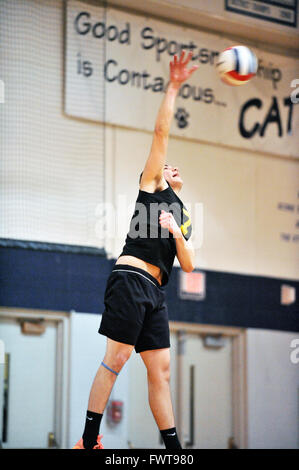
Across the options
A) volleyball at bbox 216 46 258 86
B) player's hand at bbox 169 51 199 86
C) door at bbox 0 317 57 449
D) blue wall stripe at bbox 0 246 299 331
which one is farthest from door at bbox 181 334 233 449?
player's hand at bbox 169 51 199 86

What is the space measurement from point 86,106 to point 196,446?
4879mm

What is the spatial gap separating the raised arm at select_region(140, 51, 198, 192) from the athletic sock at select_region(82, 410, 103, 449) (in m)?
1.82

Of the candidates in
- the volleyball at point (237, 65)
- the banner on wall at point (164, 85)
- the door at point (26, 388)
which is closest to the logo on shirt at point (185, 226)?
the volleyball at point (237, 65)

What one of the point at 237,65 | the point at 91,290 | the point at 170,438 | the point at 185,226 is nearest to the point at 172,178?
the point at 185,226

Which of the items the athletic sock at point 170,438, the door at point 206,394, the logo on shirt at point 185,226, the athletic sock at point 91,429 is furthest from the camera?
the door at point 206,394

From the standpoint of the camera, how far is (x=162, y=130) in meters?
6.38

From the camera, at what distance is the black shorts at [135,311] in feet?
20.5

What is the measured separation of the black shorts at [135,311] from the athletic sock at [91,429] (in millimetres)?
597

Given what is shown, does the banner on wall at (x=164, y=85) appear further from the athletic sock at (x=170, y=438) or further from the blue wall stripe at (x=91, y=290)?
the athletic sock at (x=170, y=438)

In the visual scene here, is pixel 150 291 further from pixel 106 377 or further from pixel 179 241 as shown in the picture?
pixel 106 377

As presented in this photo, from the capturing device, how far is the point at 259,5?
11969 millimetres


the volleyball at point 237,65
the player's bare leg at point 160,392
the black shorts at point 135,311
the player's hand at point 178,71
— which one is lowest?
the player's bare leg at point 160,392

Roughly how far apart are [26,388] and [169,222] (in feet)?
15.6

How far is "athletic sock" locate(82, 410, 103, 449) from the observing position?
6.16 meters
